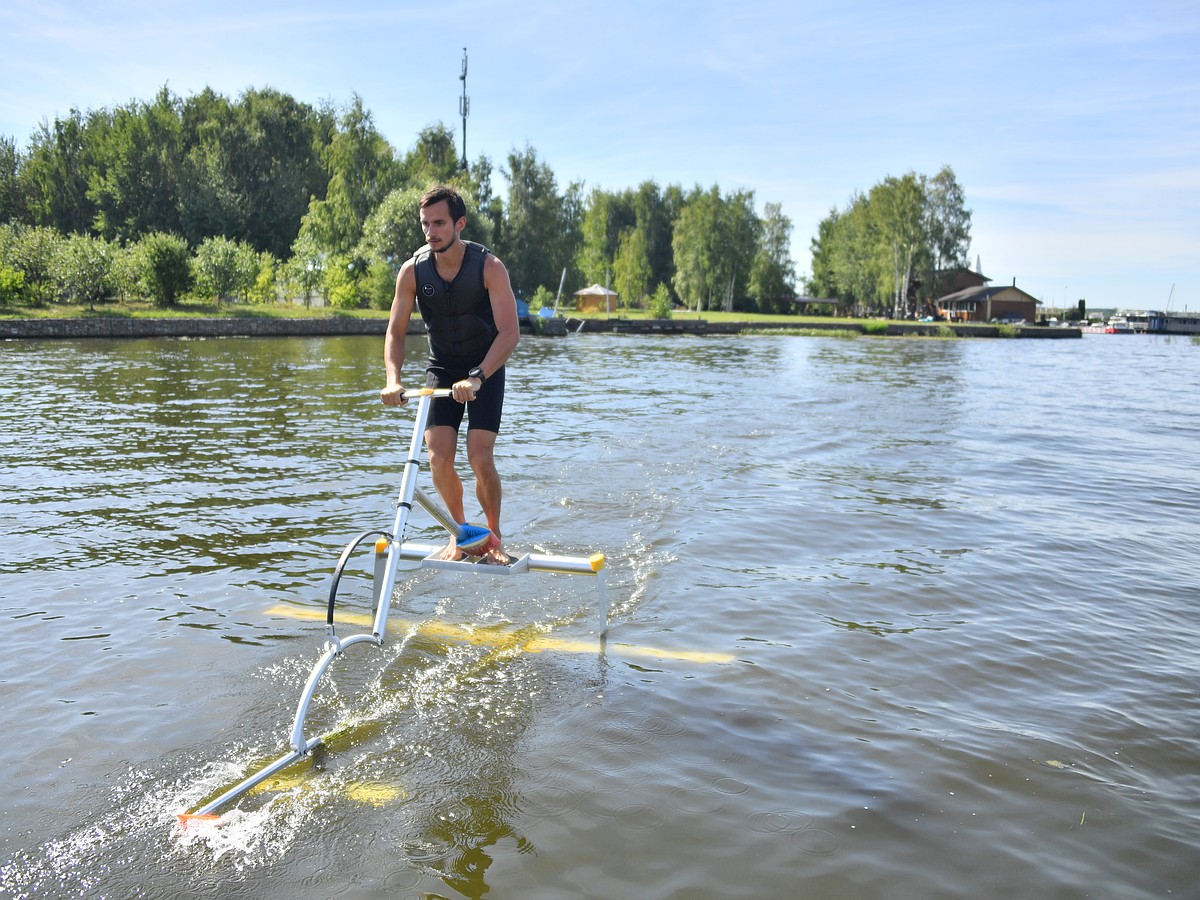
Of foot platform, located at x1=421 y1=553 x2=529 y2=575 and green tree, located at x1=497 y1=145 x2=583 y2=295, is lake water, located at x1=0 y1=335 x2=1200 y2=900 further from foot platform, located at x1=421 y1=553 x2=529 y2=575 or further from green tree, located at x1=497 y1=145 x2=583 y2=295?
green tree, located at x1=497 y1=145 x2=583 y2=295

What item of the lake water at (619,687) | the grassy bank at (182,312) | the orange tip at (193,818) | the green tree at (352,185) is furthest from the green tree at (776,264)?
the orange tip at (193,818)

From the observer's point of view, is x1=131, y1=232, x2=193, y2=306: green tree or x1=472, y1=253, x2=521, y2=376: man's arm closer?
x1=472, y1=253, x2=521, y2=376: man's arm

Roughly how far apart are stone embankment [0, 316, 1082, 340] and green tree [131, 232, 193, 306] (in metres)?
4.90

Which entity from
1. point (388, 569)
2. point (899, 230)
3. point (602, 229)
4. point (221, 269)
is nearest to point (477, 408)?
point (388, 569)

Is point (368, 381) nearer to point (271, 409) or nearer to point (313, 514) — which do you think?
point (271, 409)

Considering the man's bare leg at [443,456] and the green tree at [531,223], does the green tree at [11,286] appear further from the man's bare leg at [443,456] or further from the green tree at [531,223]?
the man's bare leg at [443,456]

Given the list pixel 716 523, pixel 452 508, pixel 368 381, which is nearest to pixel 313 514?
pixel 452 508

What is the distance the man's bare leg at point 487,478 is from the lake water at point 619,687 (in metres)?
0.61

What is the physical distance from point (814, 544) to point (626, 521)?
198 centimetres

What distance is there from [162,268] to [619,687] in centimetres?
5408

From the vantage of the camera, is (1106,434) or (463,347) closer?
(463,347)

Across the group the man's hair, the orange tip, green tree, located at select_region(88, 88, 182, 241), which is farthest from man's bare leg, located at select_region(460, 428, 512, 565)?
green tree, located at select_region(88, 88, 182, 241)

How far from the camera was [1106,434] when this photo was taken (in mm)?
18906

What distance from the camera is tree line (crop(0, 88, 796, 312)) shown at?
52.2m
